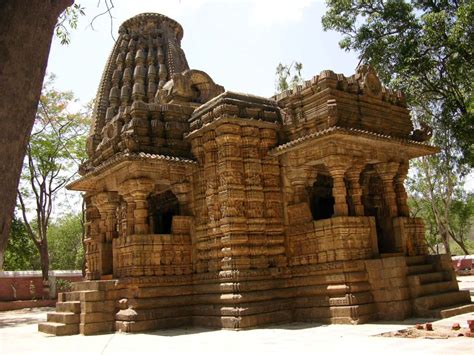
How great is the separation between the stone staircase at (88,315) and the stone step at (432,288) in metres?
6.24

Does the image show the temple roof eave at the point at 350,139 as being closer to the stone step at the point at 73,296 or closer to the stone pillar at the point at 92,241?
the stone step at the point at 73,296

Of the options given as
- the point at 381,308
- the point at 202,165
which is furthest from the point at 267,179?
the point at 381,308

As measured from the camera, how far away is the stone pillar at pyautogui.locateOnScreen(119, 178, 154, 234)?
1088 cm

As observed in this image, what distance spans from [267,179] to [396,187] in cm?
317

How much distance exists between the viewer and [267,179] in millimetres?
11125

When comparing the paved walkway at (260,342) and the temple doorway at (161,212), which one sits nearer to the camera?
the paved walkway at (260,342)

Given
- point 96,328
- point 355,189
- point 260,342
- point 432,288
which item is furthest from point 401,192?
point 96,328

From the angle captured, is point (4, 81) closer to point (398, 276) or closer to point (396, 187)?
point (398, 276)

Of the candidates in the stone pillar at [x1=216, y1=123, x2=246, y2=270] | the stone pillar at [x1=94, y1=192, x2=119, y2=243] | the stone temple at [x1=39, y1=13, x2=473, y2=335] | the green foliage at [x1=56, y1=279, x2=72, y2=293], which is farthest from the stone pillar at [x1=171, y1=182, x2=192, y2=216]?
the green foliage at [x1=56, y1=279, x2=72, y2=293]

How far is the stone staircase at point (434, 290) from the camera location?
30.0 feet

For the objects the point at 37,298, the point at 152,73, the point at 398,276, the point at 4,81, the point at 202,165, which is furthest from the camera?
the point at 37,298

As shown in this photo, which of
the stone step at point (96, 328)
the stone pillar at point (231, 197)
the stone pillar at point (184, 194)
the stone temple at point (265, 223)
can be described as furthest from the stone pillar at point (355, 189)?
the stone step at point (96, 328)

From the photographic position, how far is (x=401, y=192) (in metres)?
11.6

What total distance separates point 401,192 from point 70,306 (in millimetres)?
8015
